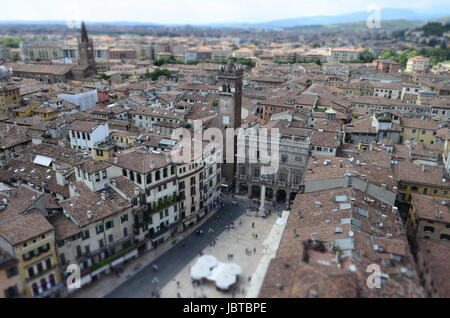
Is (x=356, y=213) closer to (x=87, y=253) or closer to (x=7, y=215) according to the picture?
(x=87, y=253)

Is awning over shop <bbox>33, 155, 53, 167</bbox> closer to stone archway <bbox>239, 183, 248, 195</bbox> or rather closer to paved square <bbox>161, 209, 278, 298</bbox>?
paved square <bbox>161, 209, 278, 298</bbox>

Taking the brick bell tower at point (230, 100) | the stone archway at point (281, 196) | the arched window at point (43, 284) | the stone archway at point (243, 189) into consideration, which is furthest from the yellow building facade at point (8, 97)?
the stone archway at point (281, 196)

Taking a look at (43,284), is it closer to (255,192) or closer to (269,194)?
(255,192)

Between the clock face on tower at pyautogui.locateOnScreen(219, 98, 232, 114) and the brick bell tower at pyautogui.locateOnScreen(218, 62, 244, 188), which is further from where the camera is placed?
the clock face on tower at pyautogui.locateOnScreen(219, 98, 232, 114)

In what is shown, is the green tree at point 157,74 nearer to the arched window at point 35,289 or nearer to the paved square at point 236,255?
the paved square at point 236,255

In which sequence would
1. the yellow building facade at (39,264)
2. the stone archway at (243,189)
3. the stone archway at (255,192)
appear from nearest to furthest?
the yellow building facade at (39,264) < the stone archway at (255,192) < the stone archway at (243,189)

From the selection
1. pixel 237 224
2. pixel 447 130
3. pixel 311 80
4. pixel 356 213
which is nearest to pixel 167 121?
pixel 237 224

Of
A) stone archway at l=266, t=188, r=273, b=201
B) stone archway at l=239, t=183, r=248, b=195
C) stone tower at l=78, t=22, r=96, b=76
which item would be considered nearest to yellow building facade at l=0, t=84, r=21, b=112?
stone tower at l=78, t=22, r=96, b=76

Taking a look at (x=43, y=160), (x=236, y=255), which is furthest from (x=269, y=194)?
(x=43, y=160)
